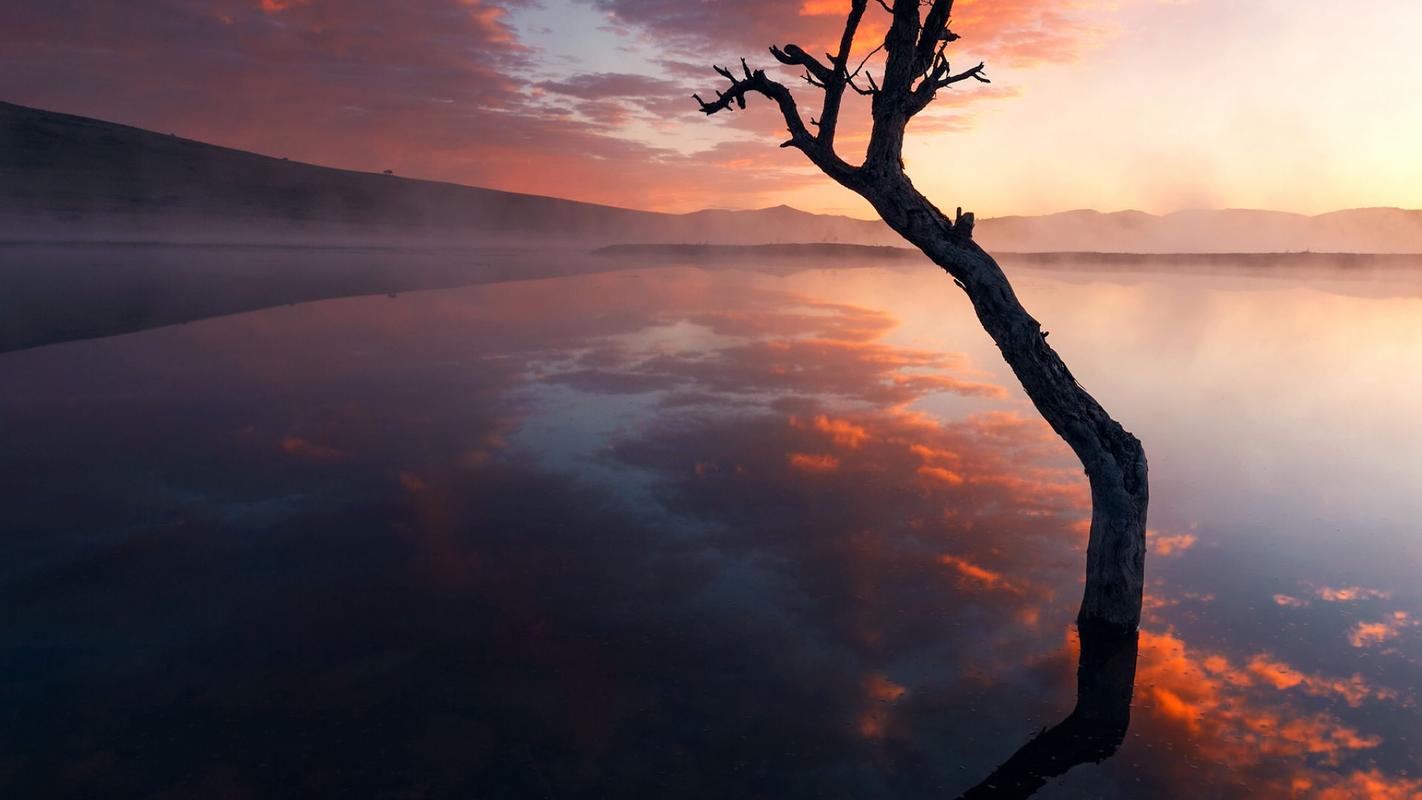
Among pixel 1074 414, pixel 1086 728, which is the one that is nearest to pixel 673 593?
pixel 1086 728

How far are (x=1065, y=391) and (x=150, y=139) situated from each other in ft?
510

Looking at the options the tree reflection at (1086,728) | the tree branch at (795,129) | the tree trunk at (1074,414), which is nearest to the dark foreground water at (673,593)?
the tree reflection at (1086,728)

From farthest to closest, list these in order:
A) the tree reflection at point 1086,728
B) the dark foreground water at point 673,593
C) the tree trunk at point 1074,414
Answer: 1. the tree trunk at point 1074,414
2. the dark foreground water at point 673,593
3. the tree reflection at point 1086,728

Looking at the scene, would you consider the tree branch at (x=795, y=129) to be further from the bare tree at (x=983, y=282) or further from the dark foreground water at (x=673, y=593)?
the dark foreground water at (x=673, y=593)

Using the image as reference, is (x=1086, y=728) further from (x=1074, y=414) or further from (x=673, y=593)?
(x=673, y=593)

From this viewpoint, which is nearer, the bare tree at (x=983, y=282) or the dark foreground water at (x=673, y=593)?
the dark foreground water at (x=673, y=593)

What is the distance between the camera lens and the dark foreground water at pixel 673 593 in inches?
180

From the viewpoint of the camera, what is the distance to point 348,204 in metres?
153

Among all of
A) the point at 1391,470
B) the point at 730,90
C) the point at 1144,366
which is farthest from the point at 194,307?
the point at 1391,470

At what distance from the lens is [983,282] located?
6324 mm

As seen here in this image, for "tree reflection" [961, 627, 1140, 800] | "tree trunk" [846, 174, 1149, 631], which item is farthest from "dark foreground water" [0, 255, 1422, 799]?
"tree trunk" [846, 174, 1149, 631]

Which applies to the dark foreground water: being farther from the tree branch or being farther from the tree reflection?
the tree branch

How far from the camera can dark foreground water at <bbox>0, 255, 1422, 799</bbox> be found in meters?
4.57

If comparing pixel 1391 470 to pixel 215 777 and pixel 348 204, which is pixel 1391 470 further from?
pixel 348 204
